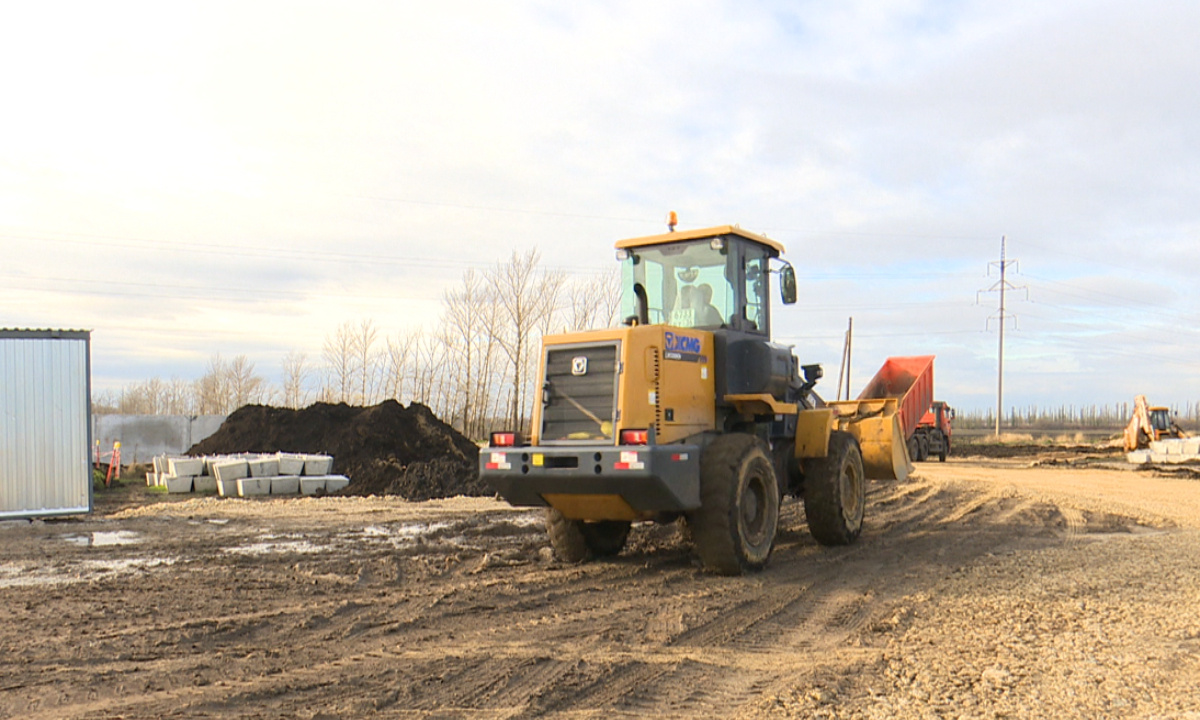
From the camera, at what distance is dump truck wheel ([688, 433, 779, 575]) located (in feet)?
27.6

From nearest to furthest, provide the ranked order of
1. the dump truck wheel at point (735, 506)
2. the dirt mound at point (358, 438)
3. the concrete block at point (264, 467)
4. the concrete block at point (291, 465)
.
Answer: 1. the dump truck wheel at point (735, 506)
2. the concrete block at point (264, 467)
3. the concrete block at point (291, 465)
4. the dirt mound at point (358, 438)

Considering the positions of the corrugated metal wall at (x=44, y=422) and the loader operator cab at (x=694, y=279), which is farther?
the corrugated metal wall at (x=44, y=422)

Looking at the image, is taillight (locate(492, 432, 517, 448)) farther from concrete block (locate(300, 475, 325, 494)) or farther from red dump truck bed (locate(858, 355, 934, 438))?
red dump truck bed (locate(858, 355, 934, 438))

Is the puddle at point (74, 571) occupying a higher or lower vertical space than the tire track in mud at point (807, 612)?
lower

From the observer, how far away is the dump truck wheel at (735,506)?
841 centimetres

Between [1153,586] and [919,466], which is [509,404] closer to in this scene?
[919,466]

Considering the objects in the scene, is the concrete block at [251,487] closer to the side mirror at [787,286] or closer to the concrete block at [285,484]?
the concrete block at [285,484]

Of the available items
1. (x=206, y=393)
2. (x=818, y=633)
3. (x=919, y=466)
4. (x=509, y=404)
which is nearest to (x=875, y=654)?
(x=818, y=633)

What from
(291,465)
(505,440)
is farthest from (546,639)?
(291,465)

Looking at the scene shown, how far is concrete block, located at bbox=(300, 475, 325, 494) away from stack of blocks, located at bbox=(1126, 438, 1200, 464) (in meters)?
26.6

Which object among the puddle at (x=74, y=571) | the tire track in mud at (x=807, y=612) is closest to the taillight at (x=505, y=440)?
the tire track in mud at (x=807, y=612)

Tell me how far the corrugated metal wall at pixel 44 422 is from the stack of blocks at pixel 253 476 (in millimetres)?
3742

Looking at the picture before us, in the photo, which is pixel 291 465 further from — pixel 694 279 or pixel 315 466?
pixel 694 279

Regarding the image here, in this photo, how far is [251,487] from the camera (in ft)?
59.1
